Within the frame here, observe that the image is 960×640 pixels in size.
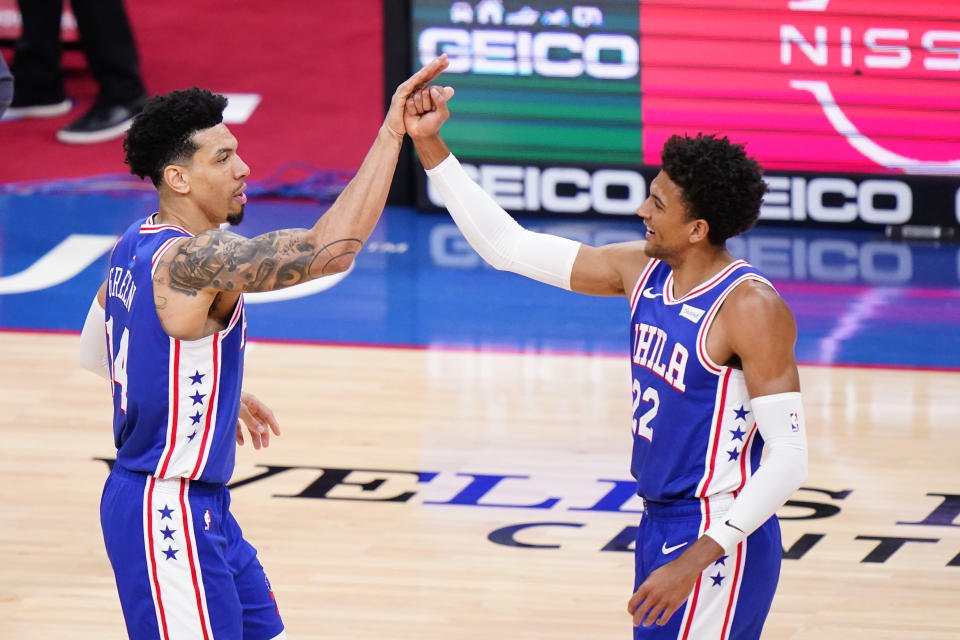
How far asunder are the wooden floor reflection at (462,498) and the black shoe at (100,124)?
353 centimetres

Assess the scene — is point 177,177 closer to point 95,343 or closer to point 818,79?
point 95,343

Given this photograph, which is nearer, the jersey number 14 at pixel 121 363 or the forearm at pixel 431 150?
the jersey number 14 at pixel 121 363

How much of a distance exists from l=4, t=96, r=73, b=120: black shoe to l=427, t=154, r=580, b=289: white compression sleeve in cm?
801

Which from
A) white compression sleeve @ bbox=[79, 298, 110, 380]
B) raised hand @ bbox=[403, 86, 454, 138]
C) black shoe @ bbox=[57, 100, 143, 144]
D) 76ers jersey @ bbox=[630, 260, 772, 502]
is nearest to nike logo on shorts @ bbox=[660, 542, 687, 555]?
76ers jersey @ bbox=[630, 260, 772, 502]

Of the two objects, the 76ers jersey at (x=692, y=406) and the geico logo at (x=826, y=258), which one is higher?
the 76ers jersey at (x=692, y=406)

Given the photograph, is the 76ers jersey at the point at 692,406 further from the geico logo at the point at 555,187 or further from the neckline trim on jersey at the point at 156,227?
the geico logo at the point at 555,187

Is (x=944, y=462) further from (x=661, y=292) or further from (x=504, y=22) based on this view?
(x=504, y=22)

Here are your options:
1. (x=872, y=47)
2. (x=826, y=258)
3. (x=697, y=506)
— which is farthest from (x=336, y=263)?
(x=872, y=47)

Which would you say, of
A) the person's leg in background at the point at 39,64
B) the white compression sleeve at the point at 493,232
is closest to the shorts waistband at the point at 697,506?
the white compression sleeve at the point at 493,232

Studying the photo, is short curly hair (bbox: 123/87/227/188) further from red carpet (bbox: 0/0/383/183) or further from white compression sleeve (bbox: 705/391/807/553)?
red carpet (bbox: 0/0/383/183)

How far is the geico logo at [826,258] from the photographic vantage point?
888 centimetres

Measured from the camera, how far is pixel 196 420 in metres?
3.46

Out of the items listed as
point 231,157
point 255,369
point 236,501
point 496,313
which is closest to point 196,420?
point 231,157

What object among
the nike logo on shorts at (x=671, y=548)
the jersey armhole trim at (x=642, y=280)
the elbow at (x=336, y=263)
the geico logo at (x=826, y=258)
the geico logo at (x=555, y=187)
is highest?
the elbow at (x=336, y=263)
